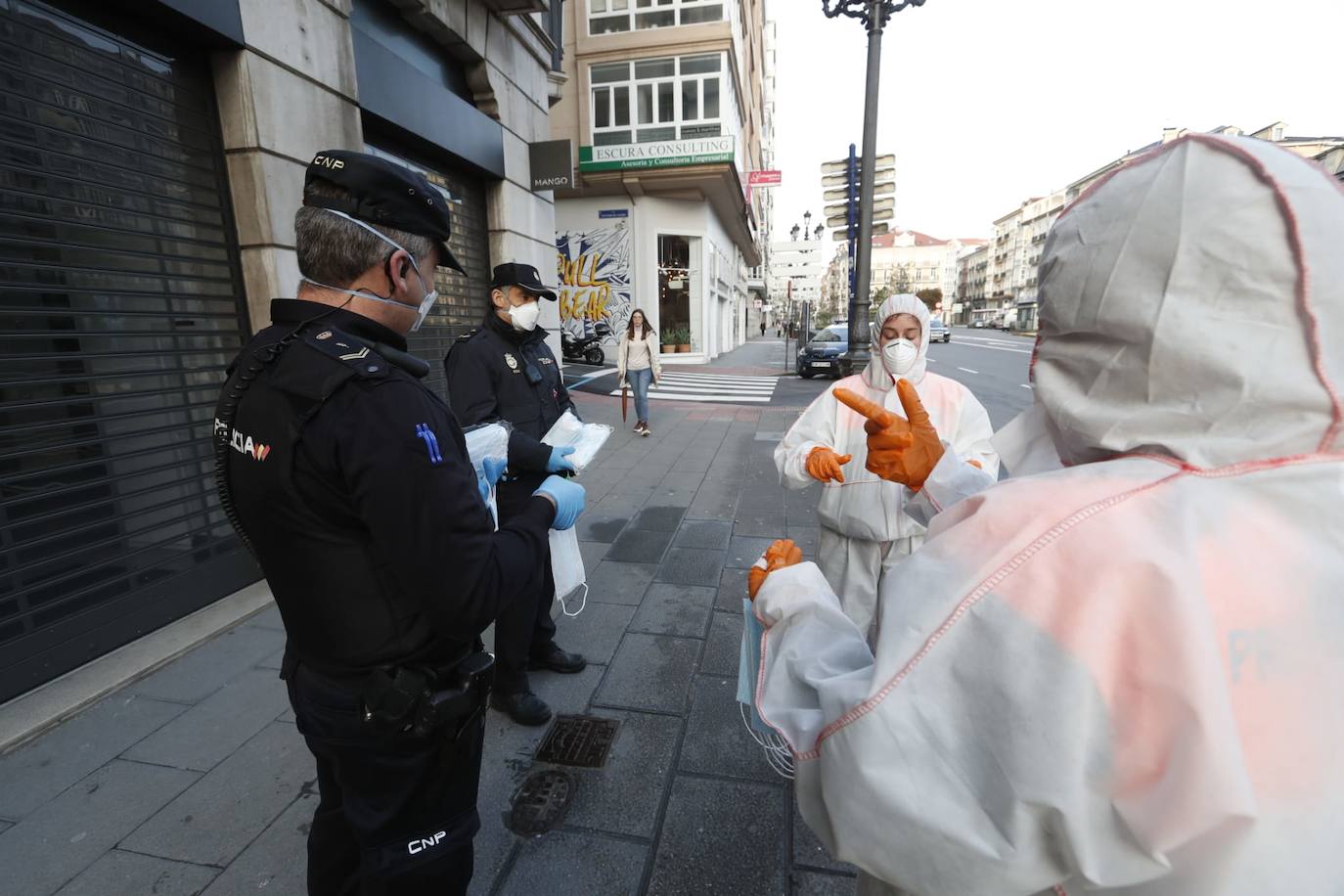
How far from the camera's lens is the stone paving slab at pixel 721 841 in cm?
196

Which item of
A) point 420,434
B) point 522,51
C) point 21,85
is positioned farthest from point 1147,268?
point 522,51

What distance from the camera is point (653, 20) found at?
1939cm

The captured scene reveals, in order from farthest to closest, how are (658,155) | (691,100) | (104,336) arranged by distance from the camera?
(691,100), (658,155), (104,336)

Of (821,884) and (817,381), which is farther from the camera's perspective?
(817,381)

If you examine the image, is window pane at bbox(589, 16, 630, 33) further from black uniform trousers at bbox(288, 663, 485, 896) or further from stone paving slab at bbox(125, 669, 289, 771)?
black uniform trousers at bbox(288, 663, 485, 896)

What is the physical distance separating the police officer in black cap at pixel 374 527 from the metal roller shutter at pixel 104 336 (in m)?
2.64

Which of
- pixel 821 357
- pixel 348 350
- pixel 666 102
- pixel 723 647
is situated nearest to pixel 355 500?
pixel 348 350

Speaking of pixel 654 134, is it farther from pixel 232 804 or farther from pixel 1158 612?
pixel 1158 612

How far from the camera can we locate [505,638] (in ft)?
9.11

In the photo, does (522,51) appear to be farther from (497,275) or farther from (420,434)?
(420,434)

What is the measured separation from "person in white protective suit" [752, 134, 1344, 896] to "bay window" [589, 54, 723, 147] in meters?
20.3

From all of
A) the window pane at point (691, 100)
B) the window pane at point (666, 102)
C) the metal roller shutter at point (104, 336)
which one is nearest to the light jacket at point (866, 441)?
the metal roller shutter at point (104, 336)

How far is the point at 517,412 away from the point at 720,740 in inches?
67.8

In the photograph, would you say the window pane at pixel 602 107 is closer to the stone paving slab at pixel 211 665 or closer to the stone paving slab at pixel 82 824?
the stone paving slab at pixel 211 665
